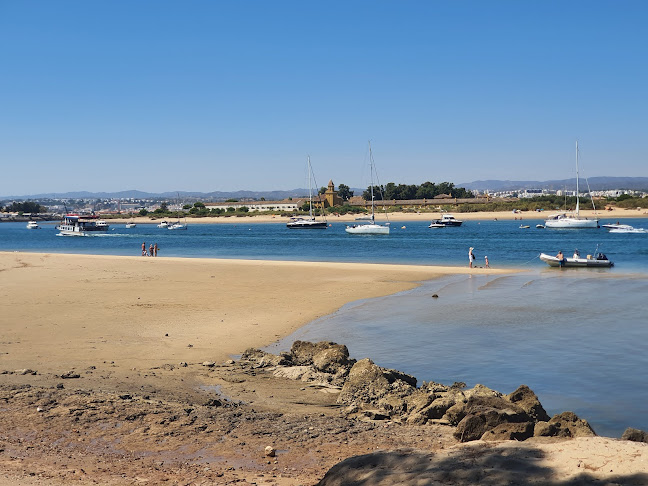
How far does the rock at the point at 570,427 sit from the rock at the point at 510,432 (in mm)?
723

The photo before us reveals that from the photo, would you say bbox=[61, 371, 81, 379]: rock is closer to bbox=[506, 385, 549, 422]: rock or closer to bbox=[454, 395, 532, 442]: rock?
bbox=[454, 395, 532, 442]: rock

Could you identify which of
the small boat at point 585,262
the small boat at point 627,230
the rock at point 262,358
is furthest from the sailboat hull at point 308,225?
the rock at point 262,358

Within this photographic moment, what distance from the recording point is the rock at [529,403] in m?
11.3

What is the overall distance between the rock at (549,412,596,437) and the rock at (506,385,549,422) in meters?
0.68

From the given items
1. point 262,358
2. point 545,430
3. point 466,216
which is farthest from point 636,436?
point 466,216

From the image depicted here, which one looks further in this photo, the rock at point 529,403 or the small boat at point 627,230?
the small boat at point 627,230

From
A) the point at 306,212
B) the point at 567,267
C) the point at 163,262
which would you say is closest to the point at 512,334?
the point at 567,267

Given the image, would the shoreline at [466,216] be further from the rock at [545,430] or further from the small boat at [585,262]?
the rock at [545,430]

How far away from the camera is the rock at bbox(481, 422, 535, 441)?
9281 millimetres

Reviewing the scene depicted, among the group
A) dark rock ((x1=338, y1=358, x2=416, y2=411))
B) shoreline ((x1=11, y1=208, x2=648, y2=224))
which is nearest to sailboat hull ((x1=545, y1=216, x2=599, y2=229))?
shoreline ((x1=11, y1=208, x2=648, y2=224))

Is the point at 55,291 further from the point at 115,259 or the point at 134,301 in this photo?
the point at 115,259

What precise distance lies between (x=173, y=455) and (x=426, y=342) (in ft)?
35.5

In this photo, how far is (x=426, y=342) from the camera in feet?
63.5

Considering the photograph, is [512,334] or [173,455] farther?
[512,334]
